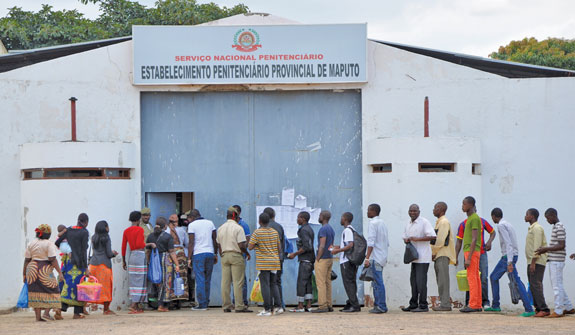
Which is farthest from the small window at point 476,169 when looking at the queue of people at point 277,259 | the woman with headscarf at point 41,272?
the woman with headscarf at point 41,272

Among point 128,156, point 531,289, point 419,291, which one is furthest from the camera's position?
point 128,156

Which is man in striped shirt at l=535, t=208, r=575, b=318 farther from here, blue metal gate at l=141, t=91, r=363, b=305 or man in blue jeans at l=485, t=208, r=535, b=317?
blue metal gate at l=141, t=91, r=363, b=305

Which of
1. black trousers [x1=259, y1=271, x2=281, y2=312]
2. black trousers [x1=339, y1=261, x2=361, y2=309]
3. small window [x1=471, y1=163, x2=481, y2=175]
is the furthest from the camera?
small window [x1=471, y1=163, x2=481, y2=175]

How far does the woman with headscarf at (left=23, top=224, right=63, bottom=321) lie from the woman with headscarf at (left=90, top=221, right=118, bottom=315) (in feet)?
2.87

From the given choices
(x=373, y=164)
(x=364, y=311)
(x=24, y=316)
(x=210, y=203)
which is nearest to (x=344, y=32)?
(x=373, y=164)

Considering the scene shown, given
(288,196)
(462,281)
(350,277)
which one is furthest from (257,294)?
(462,281)

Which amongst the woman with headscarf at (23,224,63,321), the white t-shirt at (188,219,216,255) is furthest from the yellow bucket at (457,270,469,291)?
the woman with headscarf at (23,224,63,321)

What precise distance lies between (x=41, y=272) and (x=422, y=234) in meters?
5.62

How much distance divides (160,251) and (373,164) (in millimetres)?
3800

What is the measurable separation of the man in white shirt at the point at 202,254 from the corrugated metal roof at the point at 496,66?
499 cm

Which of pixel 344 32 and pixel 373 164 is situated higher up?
pixel 344 32

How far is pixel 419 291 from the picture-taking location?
1285 centimetres

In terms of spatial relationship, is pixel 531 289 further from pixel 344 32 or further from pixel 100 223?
pixel 100 223

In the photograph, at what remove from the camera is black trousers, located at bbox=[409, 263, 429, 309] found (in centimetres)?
1277
